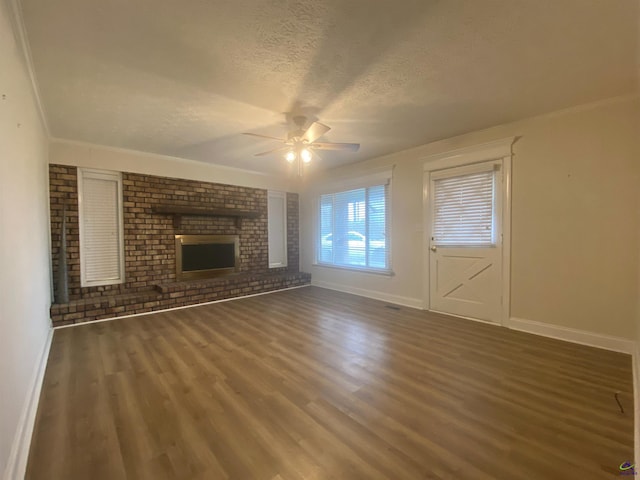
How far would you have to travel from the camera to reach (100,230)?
14.2 ft

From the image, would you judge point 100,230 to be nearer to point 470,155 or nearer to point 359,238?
point 359,238

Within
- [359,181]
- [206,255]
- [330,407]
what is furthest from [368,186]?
[330,407]

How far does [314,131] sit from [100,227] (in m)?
3.70

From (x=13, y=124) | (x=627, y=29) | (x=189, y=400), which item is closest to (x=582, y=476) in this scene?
(x=189, y=400)

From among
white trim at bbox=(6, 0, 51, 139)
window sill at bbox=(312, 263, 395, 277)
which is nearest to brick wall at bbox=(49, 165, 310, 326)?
window sill at bbox=(312, 263, 395, 277)

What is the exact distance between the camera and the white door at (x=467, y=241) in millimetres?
3596

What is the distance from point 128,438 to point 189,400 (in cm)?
42

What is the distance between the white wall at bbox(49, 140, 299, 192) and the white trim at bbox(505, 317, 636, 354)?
493 cm

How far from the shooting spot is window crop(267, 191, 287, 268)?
247 inches

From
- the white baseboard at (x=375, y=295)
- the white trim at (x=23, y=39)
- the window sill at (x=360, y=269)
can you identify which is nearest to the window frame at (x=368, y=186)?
the window sill at (x=360, y=269)

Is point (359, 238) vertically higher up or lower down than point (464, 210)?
lower down

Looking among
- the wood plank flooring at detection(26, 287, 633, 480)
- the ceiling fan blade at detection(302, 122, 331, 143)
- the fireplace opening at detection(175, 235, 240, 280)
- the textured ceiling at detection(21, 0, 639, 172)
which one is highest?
the textured ceiling at detection(21, 0, 639, 172)

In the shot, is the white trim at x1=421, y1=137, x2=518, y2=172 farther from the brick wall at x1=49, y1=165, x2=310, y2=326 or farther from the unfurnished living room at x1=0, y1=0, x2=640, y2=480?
the brick wall at x1=49, y1=165, x2=310, y2=326

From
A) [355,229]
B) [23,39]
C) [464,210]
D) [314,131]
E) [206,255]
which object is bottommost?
[206,255]
